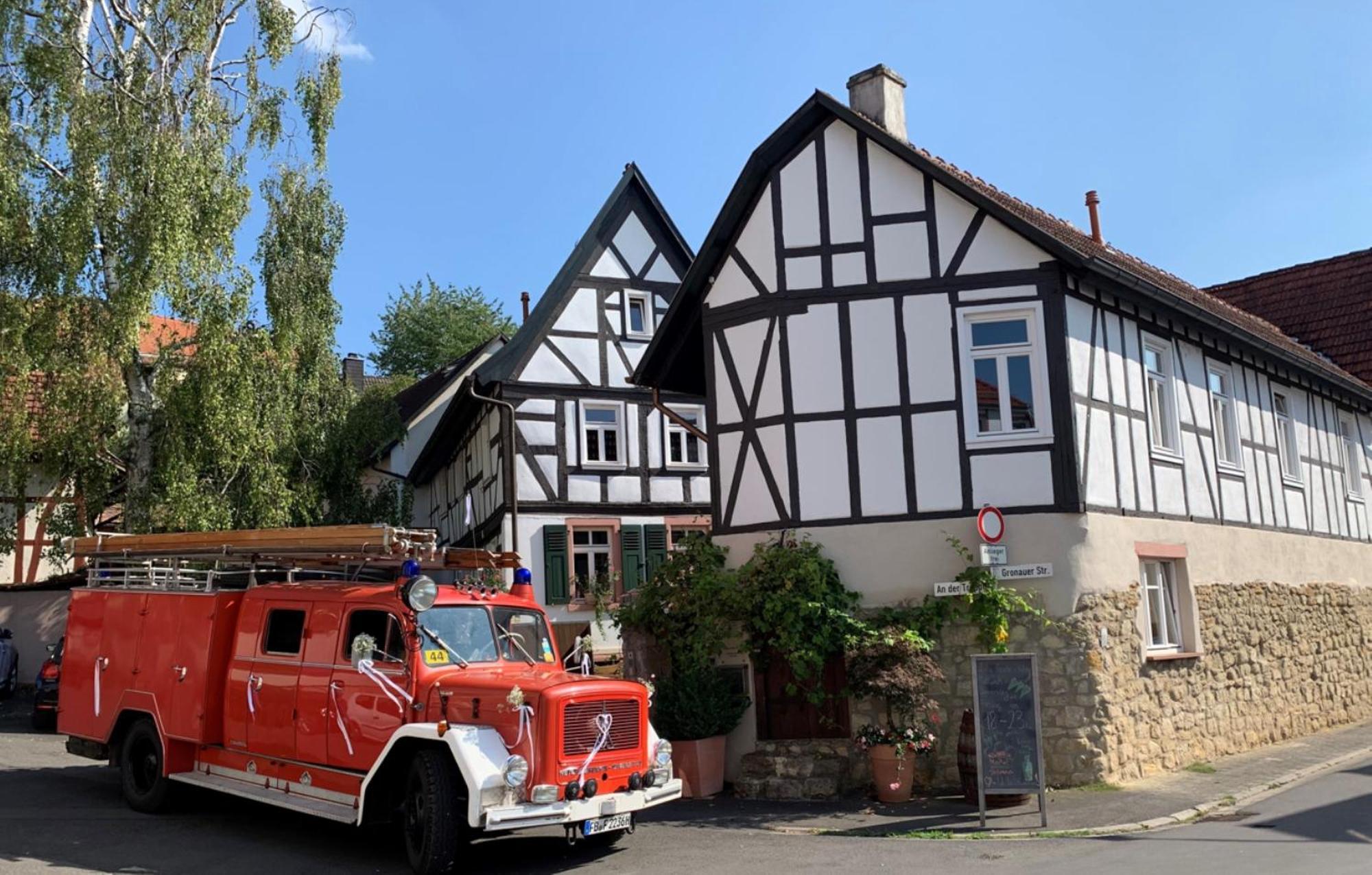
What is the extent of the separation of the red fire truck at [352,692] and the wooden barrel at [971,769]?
11.6ft

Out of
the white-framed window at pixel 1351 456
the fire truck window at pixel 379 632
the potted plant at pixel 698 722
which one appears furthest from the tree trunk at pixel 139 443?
the white-framed window at pixel 1351 456

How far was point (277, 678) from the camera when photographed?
34.3ft

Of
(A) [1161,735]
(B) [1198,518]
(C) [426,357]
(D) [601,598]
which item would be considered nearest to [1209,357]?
(B) [1198,518]

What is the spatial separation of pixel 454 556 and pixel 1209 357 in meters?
11.3

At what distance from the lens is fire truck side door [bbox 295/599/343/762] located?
9.93m

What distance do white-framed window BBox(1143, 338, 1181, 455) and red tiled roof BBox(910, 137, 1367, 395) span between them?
74 centimetres

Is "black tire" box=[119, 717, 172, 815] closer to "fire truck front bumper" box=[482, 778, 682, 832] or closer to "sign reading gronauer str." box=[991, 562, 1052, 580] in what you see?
"fire truck front bumper" box=[482, 778, 682, 832]

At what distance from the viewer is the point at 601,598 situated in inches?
795

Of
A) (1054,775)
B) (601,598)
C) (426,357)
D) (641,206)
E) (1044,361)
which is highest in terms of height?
(426,357)

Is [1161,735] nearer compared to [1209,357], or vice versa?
[1161,735]

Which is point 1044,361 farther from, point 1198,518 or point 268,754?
point 268,754

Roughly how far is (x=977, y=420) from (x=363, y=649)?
7.33 meters

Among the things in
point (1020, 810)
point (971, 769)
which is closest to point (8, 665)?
point (971, 769)

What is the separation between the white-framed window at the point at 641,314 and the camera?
25.7m
